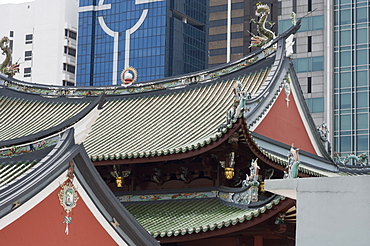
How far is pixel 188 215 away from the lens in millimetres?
22812

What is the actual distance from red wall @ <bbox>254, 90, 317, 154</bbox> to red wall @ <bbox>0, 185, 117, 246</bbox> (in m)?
10.8

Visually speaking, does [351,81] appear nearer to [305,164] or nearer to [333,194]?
[305,164]

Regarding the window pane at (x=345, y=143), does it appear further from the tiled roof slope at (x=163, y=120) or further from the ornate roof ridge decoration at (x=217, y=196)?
the ornate roof ridge decoration at (x=217, y=196)

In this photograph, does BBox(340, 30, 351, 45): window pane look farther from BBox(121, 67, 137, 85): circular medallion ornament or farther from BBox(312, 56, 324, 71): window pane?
BBox(121, 67, 137, 85): circular medallion ornament

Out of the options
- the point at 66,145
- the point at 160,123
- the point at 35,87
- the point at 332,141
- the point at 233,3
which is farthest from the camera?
the point at 233,3

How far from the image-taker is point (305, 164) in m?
27.3

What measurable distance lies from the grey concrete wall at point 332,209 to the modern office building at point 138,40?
92.1m

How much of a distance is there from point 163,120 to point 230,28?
73.2 m

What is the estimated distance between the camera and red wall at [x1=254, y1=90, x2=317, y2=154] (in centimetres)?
2672

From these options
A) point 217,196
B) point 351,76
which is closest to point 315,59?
point 351,76

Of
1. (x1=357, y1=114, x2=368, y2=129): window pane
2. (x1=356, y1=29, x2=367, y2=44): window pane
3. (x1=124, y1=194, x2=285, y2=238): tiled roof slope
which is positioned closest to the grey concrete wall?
(x1=124, y1=194, x2=285, y2=238): tiled roof slope

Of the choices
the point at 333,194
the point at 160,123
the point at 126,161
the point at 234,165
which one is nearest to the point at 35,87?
the point at 160,123

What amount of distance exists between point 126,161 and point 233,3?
7722 cm

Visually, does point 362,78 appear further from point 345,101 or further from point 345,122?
point 345,122
